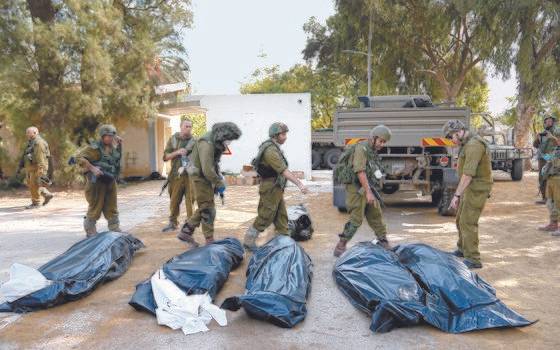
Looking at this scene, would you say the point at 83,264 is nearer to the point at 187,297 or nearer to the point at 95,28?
the point at 187,297

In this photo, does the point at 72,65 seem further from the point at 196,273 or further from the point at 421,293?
the point at 421,293

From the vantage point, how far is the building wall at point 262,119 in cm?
1591

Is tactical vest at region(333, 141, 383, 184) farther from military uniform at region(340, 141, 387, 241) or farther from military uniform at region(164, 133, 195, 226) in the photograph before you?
military uniform at region(164, 133, 195, 226)

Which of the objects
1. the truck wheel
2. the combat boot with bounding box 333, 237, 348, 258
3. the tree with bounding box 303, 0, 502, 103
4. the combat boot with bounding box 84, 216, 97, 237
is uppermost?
the tree with bounding box 303, 0, 502, 103

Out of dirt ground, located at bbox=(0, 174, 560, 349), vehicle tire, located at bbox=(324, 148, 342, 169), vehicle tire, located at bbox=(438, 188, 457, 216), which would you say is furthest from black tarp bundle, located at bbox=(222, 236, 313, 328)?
vehicle tire, located at bbox=(324, 148, 342, 169)

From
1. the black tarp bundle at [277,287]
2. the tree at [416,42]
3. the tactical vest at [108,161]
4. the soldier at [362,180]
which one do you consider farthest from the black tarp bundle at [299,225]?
the tree at [416,42]

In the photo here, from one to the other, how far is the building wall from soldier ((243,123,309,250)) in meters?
10.3

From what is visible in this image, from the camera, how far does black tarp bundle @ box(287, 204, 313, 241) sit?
6.32 m

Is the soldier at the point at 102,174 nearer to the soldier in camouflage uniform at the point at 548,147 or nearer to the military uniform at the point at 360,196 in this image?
the military uniform at the point at 360,196

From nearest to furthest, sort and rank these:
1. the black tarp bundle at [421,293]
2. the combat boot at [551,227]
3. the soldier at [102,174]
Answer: the black tarp bundle at [421,293], the soldier at [102,174], the combat boot at [551,227]

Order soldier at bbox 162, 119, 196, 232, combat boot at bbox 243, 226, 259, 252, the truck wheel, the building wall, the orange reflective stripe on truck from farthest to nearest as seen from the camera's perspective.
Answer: the building wall < the truck wheel < the orange reflective stripe on truck < soldier at bbox 162, 119, 196, 232 < combat boot at bbox 243, 226, 259, 252

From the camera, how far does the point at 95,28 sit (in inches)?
480

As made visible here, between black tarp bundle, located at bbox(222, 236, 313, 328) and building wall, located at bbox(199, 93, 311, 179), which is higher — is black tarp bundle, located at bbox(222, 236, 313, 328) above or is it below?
below

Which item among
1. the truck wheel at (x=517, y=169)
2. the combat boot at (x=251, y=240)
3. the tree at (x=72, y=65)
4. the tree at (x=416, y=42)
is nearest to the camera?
the combat boot at (x=251, y=240)
